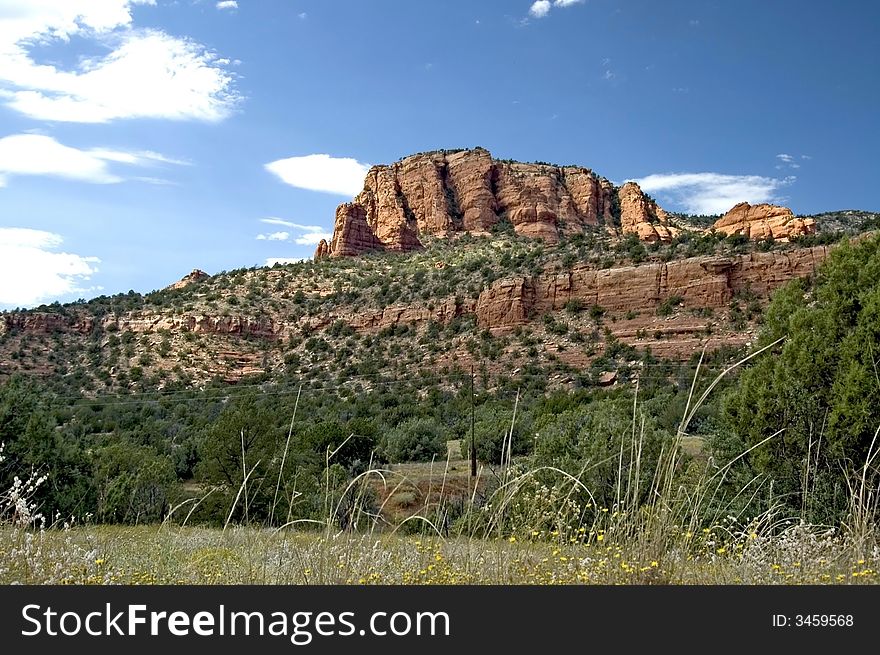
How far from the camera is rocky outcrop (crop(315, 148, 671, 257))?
92.1 metres

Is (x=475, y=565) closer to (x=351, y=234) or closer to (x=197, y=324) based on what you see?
(x=197, y=324)

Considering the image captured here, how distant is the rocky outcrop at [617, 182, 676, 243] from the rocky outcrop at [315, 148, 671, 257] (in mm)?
148

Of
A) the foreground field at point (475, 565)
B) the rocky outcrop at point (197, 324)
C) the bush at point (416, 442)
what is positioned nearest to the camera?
the foreground field at point (475, 565)

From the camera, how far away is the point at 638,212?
327 feet

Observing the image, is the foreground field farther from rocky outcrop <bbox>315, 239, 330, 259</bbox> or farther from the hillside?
rocky outcrop <bbox>315, 239, 330, 259</bbox>

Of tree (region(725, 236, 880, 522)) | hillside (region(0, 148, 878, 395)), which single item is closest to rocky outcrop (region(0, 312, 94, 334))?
hillside (region(0, 148, 878, 395))

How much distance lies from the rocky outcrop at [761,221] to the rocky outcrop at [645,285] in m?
34.8

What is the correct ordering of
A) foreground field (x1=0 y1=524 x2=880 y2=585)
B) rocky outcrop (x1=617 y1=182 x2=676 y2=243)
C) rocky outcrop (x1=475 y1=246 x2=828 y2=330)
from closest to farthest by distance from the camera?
foreground field (x1=0 y1=524 x2=880 y2=585) → rocky outcrop (x1=475 y1=246 x2=828 y2=330) → rocky outcrop (x1=617 y1=182 x2=676 y2=243)

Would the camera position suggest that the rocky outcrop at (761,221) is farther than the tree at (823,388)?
Yes

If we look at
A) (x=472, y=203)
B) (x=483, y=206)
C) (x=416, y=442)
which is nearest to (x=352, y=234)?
(x=472, y=203)

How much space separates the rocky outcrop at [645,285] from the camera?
145 feet

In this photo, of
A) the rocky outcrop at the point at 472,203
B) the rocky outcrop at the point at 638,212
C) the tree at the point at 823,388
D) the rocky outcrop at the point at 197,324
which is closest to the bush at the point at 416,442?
the tree at the point at 823,388

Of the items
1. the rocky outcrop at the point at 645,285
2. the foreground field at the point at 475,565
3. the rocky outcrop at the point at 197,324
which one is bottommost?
the foreground field at the point at 475,565

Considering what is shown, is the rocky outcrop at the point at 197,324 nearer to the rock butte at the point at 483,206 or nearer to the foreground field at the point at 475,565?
the rock butte at the point at 483,206
